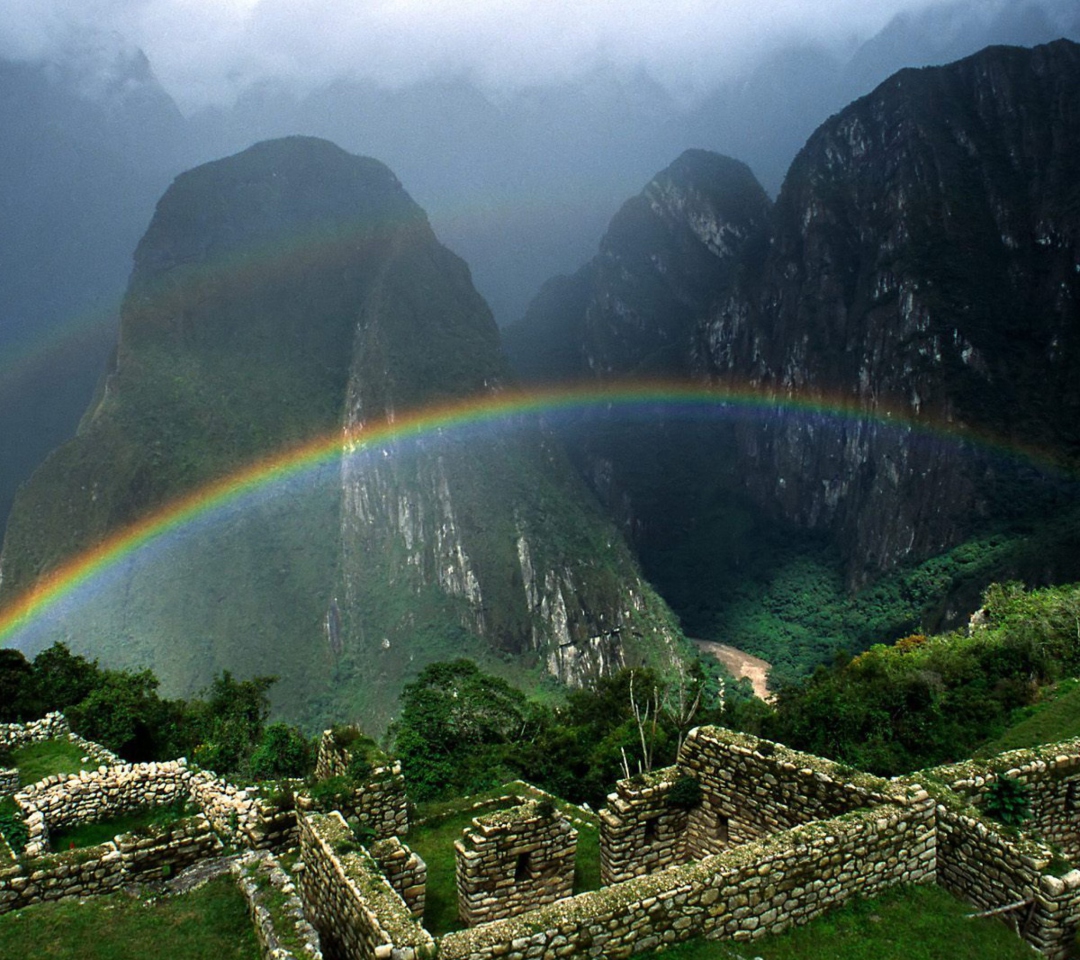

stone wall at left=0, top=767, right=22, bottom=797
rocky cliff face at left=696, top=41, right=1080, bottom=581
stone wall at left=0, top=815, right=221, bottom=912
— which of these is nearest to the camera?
stone wall at left=0, top=815, right=221, bottom=912

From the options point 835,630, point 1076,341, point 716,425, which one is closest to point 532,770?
point 835,630

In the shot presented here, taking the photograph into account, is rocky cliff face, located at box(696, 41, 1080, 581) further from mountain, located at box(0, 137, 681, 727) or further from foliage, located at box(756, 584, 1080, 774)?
foliage, located at box(756, 584, 1080, 774)

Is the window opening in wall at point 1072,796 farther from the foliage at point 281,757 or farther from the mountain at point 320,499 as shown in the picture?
the mountain at point 320,499

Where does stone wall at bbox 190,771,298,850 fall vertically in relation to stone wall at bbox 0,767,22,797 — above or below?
above

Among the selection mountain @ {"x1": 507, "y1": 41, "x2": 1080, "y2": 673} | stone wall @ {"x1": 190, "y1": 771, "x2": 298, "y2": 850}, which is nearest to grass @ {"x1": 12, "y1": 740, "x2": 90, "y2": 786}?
stone wall @ {"x1": 190, "y1": 771, "x2": 298, "y2": 850}

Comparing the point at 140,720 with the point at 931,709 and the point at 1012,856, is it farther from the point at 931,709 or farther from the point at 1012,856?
the point at 1012,856

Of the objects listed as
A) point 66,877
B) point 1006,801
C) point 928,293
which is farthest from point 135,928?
point 928,293

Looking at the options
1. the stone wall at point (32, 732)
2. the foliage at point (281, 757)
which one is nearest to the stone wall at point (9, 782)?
the stone wall at point (32, 732)
